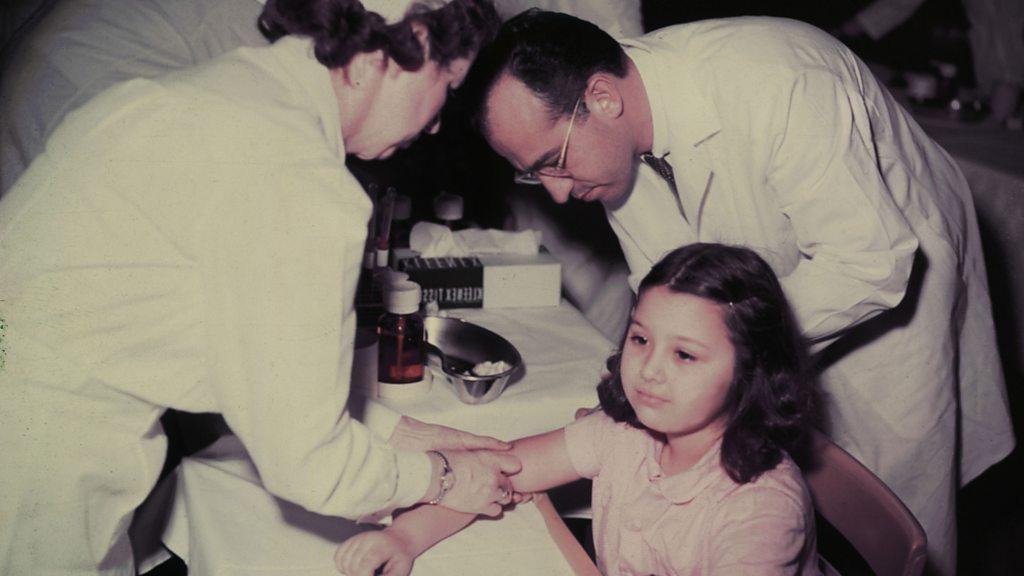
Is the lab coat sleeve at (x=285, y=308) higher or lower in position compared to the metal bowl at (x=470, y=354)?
higher

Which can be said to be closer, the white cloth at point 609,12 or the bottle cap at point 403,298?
the bottle cap at point 403,298

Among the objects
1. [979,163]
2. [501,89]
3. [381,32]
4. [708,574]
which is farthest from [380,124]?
[979,163]

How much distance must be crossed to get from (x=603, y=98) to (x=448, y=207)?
2.47 ft

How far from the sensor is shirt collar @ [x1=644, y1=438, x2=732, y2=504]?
1284mm

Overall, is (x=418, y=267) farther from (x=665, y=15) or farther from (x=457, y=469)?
(x=665, y=15)

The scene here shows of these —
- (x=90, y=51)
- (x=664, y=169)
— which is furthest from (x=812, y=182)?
(x=90, y=51)

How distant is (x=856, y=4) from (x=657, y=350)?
4.35 metres

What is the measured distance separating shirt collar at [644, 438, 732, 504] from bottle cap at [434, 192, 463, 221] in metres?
1.16

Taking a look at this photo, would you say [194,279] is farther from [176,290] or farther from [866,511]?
[866,511]

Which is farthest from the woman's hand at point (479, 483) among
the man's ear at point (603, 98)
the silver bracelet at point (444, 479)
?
the man's ear at point (603, 98)

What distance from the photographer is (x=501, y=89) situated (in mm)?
1623

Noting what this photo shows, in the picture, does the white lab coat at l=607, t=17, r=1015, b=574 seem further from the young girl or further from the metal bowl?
the metal bowl

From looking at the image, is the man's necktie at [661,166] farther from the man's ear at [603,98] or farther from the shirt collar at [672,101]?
the man's ear at [603,98]

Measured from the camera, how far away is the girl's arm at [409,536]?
1.15 m
